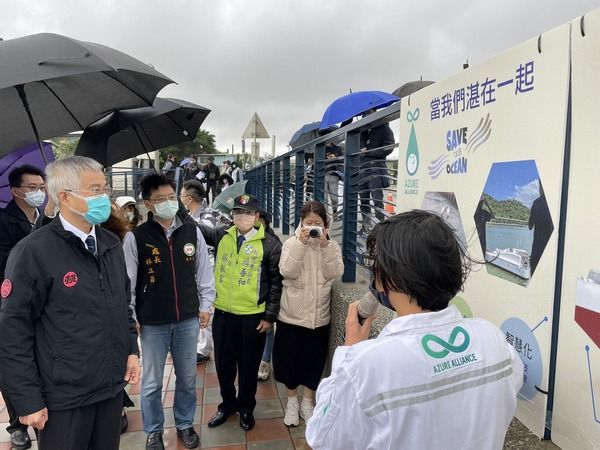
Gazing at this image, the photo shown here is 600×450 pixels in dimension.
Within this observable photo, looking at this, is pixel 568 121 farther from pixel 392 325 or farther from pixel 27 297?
pixel 27 297

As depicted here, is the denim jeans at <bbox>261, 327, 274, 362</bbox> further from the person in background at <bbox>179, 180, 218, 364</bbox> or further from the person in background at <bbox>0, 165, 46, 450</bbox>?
the person in background at <bbox>0, 165, 46, 450</bbox>

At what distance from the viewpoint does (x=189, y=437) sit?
9.95 ft

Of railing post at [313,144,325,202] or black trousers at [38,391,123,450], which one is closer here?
black trousers at [38,391,123,450]

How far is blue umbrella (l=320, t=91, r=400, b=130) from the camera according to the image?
15.2 ft

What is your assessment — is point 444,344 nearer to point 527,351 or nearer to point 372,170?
point 527,351

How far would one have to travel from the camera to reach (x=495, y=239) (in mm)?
1762

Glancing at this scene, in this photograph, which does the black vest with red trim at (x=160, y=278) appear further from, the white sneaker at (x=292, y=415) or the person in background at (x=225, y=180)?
the person in background at (x=225, y=180)

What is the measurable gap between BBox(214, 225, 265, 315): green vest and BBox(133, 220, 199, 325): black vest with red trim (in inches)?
15.1

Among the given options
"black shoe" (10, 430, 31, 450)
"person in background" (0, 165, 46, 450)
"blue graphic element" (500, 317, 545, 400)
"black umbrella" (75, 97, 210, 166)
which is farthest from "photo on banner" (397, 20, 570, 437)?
"black shoe" (10, 430, 31, 450)

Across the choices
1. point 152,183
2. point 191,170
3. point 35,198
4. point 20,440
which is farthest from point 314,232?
point 191,170

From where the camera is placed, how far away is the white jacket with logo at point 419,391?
3.31ft

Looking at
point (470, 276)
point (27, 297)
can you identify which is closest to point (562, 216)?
point (470, 276)

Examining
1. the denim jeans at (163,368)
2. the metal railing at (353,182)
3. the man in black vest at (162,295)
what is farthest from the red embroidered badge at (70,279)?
the metal railing at (353,182)

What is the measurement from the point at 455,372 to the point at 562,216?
72 cm
